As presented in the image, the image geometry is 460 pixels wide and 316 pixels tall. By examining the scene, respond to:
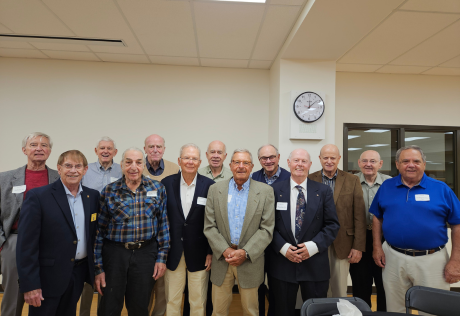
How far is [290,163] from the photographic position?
8.29 ft

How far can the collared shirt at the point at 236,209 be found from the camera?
233cm

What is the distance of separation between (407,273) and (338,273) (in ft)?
2.07

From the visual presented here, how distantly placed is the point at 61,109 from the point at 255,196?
11.7ft

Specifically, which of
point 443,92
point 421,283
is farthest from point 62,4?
point 443,92

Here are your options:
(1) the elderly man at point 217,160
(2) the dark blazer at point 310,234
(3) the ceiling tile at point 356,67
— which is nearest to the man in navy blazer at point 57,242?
(1) the elderly man at point 217,160

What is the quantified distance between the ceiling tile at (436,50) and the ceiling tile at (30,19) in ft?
14.4

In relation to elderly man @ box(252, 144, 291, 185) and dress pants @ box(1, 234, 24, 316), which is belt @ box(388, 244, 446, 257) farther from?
dress pants @ box(1, 234, 24, 316)

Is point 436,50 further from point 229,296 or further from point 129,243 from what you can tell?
point 129,243

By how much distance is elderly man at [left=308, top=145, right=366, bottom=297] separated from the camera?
104 inches

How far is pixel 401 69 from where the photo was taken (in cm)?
427

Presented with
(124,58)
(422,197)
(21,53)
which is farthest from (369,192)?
(21,53)

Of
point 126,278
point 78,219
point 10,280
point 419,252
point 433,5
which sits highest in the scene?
point 433,5

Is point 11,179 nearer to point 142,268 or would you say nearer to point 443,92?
point 142,268

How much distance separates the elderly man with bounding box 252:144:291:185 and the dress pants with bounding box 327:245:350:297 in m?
0.89
